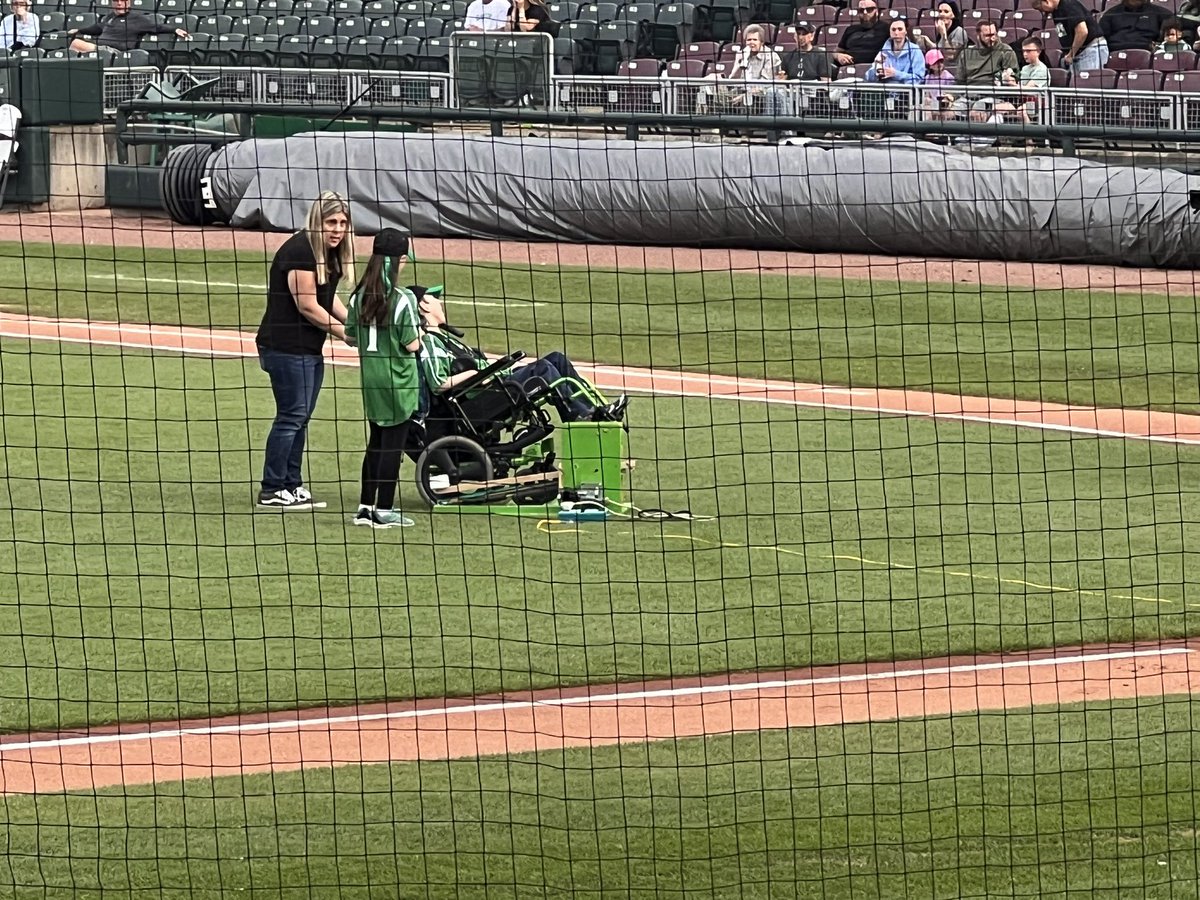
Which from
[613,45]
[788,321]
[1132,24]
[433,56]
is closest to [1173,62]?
[1132,24]

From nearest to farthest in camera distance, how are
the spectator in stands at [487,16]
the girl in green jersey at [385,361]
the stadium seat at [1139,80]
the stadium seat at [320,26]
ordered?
the girl in green jersey at [385,361] < the stadium seat at [1139,80] < the spectator in stands at [487,16] < the stadium seat at [320,26]

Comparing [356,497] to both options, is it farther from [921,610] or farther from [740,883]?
[740,883]

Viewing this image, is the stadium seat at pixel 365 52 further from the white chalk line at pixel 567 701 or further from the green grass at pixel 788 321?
the white chalk line at pixel 567 701

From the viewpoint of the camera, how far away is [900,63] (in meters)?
22.2

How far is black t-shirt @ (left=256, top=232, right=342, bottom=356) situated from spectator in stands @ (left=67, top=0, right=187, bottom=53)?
1636 centimetres

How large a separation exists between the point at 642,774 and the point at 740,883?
1.15m

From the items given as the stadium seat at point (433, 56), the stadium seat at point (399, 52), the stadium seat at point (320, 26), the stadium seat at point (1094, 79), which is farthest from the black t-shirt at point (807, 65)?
the stadium seat at point (320, 26)

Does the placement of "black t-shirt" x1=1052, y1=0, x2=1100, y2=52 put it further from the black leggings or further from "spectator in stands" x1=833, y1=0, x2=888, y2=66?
the black leggings

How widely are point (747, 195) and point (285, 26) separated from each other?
10135 millimetres

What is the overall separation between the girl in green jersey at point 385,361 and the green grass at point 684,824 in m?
3.74

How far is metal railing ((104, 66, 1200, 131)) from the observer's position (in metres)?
20.9

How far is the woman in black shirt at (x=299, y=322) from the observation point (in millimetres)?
11453

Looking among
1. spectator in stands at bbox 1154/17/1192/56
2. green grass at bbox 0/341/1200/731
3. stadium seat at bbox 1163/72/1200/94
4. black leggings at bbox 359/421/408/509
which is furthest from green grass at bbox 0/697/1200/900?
spectator in stands at bbox 1154/17/1192/56

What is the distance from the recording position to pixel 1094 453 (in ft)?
46.7
